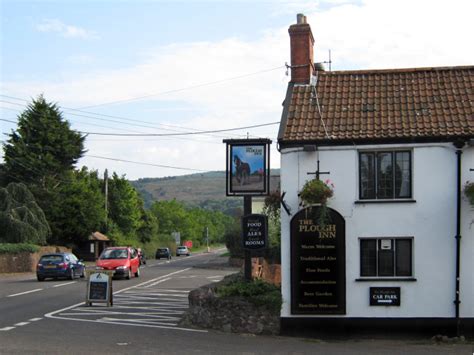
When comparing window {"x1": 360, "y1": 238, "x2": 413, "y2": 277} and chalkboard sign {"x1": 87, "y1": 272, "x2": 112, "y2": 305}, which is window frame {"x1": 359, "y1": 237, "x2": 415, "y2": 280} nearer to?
window {"x1": 360, "y1": 238, "x2": 413, "y2": 277}

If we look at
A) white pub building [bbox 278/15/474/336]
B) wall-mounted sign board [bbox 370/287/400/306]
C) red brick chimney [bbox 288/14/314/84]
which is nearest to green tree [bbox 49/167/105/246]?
red brick chimney [bbox 288/14/314/84]

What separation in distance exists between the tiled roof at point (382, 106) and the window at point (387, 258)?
2455 mm

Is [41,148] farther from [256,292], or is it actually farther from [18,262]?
[256,292]

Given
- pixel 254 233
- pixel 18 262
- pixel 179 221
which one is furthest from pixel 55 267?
pixel 179 221

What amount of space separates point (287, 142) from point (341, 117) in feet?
6.00

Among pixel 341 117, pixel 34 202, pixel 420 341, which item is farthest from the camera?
pixel 34 202

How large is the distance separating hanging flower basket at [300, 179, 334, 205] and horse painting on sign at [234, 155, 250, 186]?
200 cm

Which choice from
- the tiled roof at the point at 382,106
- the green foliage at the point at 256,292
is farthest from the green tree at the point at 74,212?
the green foliage at the point at 256,292

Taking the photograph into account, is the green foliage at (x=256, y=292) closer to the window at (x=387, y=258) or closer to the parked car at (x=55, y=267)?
the window at (x=387, y=258)

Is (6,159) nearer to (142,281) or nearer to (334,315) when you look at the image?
(142,281)

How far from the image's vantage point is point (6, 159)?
212ft

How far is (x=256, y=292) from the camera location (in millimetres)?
17453

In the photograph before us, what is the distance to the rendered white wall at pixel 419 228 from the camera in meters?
Answer: 16.7

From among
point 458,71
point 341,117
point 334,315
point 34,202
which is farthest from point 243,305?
point 34,202
